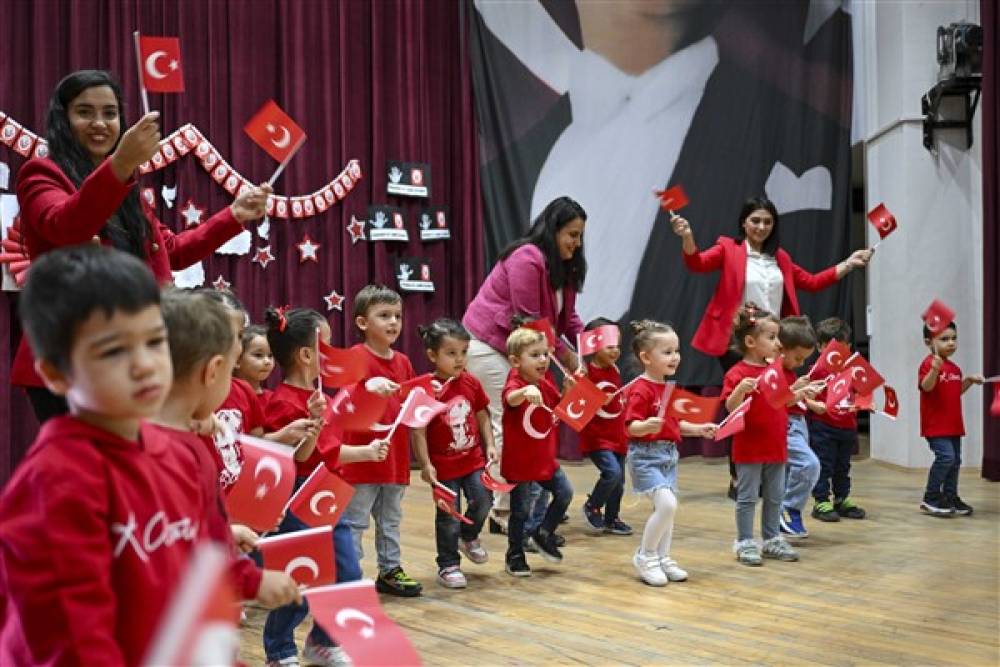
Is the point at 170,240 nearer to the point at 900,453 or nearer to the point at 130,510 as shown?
the point at 130,510

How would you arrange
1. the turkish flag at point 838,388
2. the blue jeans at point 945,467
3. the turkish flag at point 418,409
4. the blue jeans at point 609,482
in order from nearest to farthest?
the turkish flag at point 418,409 < the turkish flag at point 838,388 < the blue jeans at point 609,482 < the blue jeans at point 945,467

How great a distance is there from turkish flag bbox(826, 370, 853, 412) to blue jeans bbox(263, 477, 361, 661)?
2432 mm

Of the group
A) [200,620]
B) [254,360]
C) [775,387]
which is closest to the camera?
[200,620]

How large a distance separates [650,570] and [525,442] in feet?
2.08

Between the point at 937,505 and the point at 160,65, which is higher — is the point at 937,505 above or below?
below

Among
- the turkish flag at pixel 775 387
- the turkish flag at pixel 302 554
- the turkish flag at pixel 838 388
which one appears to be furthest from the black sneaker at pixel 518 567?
the turkish flag at pixel 302 554

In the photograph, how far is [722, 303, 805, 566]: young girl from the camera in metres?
3.99

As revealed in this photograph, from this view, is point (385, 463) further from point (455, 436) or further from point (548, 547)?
point (548, 547)

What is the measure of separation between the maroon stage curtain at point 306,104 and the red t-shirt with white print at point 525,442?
3278 mm

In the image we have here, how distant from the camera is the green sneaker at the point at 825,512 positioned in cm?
496

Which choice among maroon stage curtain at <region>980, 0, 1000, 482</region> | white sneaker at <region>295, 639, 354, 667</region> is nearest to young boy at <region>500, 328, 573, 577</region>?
white sneaker at <region>295, 639, 354, 667</region>

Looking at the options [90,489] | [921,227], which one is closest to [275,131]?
[90,489]

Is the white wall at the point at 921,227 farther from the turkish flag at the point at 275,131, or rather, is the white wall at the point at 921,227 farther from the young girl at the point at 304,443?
the turkish flag at the point at 275,131

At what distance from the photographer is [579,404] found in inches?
150
